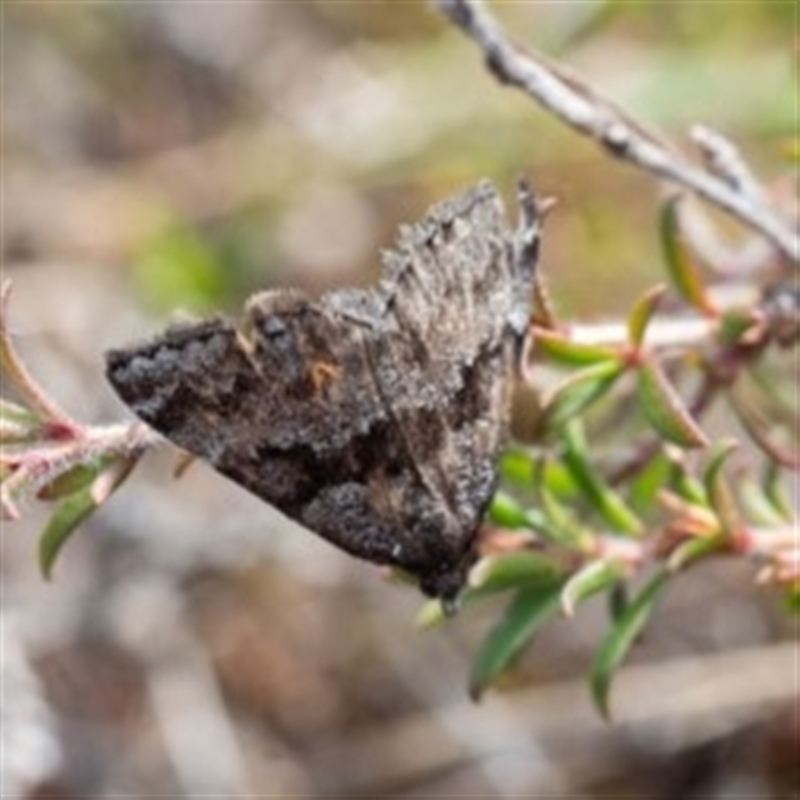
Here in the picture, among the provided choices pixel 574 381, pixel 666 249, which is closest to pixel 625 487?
pixel 666 249

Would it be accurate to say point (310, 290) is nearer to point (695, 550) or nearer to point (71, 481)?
point (695, 550)

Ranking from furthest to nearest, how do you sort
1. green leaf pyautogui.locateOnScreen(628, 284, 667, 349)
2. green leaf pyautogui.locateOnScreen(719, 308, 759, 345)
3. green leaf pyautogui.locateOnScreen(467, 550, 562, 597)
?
green leaf pyautogui.locateOnScreen(719, 308, 759, 345)
green leaf pyautogui.locateOnScreen(467, 550, 562, 597)
green leaf pyautogui.locateOnScreen(628, 284, 667, 349)

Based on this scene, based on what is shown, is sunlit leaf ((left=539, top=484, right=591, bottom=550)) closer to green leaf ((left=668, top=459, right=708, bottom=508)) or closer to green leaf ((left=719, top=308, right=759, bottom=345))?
green leaf ((left=668, top=459, right=708, bottom=508))

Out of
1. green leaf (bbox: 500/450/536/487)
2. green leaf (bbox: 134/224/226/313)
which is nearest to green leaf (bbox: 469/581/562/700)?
green leaf (bbox: 500/450/536/487)

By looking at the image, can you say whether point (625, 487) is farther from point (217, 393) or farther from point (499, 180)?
point (499, 180)

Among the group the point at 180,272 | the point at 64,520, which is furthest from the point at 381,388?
the point at 180,272
